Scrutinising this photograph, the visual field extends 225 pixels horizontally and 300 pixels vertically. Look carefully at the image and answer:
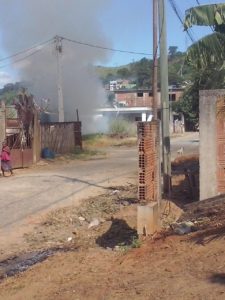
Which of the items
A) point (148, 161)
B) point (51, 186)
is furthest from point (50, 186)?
point (148, 161)

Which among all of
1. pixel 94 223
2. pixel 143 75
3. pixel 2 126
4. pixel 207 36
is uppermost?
pixel 143 75

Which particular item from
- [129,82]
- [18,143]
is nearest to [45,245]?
[18,143]

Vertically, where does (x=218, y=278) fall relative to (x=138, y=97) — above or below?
below

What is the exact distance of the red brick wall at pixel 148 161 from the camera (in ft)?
37.7

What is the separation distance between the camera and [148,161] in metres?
11.7

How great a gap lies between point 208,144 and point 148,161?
96.4 inches

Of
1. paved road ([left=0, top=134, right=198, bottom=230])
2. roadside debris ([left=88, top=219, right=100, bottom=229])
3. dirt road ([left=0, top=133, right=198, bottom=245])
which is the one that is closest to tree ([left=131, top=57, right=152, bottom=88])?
dirt road ([left=0, top=133, right=198, bottom=245])

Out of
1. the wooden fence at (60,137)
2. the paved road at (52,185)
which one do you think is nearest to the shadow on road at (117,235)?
the paved road at (52,185)

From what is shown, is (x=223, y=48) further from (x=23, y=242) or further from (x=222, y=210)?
(x=23, y=242)

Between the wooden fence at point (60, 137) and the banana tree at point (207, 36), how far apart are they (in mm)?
17993

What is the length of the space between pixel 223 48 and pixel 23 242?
22.9ft

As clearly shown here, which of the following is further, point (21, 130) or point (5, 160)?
point (21, 130)

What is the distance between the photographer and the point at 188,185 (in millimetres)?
16766

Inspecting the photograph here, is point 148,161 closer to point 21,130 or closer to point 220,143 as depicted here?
point 220,143
